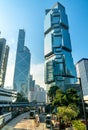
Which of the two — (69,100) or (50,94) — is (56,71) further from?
(69,100)

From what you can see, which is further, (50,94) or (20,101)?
(20,101)

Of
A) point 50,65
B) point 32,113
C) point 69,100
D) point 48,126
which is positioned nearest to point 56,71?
point 50,65

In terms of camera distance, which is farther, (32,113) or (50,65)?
(50,65)

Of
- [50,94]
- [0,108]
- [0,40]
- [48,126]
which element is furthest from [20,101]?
Result: [48,126]

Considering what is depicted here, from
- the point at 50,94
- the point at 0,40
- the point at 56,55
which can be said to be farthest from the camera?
the point at 56,55

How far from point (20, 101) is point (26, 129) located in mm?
108393

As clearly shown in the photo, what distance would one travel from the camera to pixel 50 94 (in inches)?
3994

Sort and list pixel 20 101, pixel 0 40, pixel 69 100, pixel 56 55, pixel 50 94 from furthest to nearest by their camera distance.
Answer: pixel 56 55 → pixel 0 40 → pixel 20 101 → pixel 50 94 → pixel 69 100

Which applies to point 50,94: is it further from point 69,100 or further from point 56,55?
point 56,55

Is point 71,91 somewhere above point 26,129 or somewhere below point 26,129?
above

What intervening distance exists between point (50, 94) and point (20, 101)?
54.1 m

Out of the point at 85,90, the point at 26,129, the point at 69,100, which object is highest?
the point at 85,90

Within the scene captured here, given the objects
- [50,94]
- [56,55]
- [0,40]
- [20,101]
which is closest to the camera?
[50,94]

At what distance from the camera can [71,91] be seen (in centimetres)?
6438
